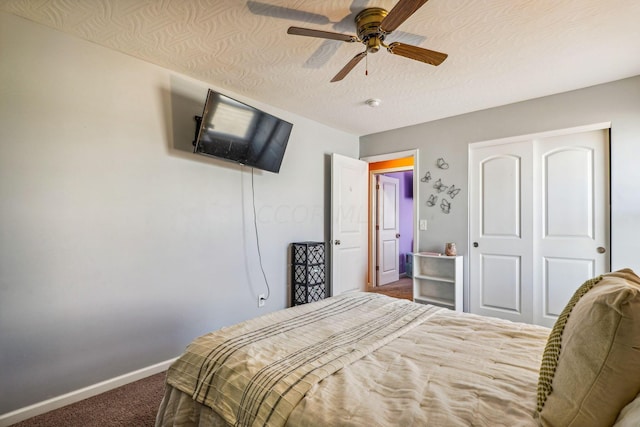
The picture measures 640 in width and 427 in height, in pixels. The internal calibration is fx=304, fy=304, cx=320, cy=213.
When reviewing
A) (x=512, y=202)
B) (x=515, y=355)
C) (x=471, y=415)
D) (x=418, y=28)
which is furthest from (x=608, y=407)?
(x=512, y=202)

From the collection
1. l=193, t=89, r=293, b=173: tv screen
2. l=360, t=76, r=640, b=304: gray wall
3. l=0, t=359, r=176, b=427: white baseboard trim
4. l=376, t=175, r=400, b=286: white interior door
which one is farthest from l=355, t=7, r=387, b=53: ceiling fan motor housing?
l=376, t=175, r=400, b=286: white interior door

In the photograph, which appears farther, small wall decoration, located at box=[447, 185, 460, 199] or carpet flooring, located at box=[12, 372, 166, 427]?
small wall decoration, located at box=[447, 185, 460, 199]

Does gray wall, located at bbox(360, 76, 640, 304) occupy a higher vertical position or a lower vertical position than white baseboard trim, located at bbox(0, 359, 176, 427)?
higher

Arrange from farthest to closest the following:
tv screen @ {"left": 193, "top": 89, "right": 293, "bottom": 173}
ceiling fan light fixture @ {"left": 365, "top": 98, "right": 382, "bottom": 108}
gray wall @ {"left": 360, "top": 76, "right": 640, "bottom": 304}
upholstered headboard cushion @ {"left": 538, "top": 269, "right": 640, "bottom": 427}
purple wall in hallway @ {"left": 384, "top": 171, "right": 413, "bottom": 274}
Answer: purple wall in hallway @ {"left": 384, "top": 171, "right": 413, "bottom": 274} < ceiling fan light fixture @ {"left": 365, "top": 98, "right": 382, "bottom": 108} < gray wall @ {"left": 360, "top": 76, "right": 640, "bottom": 304} < tv screen @ {"left": 193, "top": 89, "right": 293, "bottom": 173} < upholstered headboard cushion @ {"left": 538, "top": 269, "right": 640, "bottom": 427}

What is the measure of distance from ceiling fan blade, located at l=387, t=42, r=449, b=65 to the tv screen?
55.2 inches

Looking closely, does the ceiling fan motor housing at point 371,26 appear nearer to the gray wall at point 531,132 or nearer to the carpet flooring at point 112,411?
the gray wall at point 531,132

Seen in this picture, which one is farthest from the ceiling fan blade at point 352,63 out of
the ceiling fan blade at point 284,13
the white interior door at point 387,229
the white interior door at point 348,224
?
the white interior door at point 387,229

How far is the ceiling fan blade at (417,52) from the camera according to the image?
5.84 ft

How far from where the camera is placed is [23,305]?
1.86 meters

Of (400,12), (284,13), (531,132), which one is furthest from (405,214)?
(400,12)

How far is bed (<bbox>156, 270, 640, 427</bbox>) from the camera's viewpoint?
30.4 inches

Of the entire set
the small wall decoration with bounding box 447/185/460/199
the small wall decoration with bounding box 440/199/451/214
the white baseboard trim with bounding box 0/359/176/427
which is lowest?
the white baseboard trim with bounding box 0/359/176/427

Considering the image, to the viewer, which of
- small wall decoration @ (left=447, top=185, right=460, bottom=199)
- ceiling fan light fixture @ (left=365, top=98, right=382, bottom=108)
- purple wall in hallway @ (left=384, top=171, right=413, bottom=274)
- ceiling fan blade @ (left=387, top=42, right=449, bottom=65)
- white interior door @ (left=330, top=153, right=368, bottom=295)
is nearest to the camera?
ceiling fan blade @ (left=387, top=42, right=449, bottom=65)

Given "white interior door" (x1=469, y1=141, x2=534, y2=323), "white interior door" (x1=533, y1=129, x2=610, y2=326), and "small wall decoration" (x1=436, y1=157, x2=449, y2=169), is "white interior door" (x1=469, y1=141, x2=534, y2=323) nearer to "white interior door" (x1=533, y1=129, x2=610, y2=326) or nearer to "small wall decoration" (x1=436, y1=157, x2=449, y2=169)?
"white interior door" (x1=533, y1=129, x2=610, y2=326)
